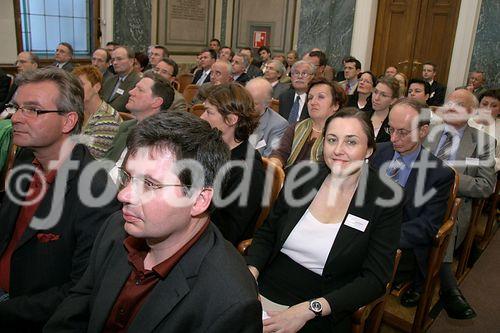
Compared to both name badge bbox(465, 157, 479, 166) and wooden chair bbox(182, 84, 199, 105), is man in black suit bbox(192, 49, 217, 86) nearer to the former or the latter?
wooden chair bbox(182, 84, 199, 105)

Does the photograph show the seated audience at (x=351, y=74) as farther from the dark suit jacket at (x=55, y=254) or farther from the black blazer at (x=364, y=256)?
the dark suit jacket at (x=55, y=254)

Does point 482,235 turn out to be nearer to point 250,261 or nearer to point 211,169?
point 250,261

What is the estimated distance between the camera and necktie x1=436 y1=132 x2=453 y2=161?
312 cm

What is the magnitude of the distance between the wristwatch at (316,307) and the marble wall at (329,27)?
691 cm

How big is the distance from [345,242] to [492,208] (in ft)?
7.31

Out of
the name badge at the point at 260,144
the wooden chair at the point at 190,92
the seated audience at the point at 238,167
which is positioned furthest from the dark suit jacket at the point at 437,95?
the seated audience at the point at 238,167

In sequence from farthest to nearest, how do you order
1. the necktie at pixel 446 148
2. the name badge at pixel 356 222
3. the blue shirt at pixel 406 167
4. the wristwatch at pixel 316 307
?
1. the necktie at pixel 446 148
2. the blue shirt at pixel 406 167
3. the name badge at pixel 356 222
4. the wristwatch at pixel 316 307

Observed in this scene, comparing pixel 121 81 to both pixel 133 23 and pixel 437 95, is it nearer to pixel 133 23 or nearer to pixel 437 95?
pixel 133 23

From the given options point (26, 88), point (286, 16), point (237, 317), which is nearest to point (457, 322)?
point (237, 317)

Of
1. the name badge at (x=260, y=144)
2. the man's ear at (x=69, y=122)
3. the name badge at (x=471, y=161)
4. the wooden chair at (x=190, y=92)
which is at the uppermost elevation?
the man's ear at (x=69, y=122)

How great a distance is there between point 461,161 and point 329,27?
559 cm

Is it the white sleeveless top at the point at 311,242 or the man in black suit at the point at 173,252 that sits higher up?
the man in black suit at the point at 173,252

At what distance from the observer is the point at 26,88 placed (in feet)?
6.06

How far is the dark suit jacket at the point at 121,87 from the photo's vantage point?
501cm
